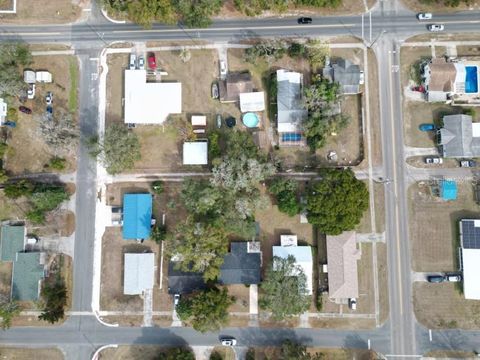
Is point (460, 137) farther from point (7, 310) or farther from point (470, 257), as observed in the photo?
point (7, 310)

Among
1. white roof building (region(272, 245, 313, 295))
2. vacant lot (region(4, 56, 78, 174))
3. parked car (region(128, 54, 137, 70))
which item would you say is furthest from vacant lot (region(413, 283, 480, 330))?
vacant lot (region(4, 56, 78, 174))

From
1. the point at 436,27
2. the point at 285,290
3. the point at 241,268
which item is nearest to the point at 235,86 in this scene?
the point at 241,268

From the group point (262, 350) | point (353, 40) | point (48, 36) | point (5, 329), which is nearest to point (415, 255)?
point (262, 350)

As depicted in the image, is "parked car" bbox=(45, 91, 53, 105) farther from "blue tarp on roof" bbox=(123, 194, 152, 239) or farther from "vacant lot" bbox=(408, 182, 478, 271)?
"vacant lot" bbox=(408, 182, 478, 271)

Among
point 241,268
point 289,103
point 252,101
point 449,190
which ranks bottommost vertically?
point 241,268

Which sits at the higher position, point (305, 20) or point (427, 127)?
point (305, 20)

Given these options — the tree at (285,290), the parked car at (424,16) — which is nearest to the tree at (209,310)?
the tree at (285,290)
